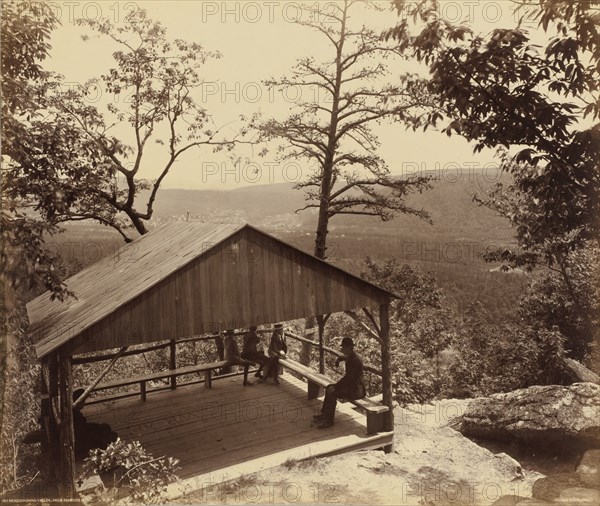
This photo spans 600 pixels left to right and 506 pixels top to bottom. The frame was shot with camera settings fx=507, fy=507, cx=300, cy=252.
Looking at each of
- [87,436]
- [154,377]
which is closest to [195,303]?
[87,436]

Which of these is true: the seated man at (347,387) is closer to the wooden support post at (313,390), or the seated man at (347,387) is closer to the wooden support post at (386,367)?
the wooden support post at (386,367)

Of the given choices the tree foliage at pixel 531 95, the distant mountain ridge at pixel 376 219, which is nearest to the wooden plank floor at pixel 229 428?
the tree foliage at pixel 531 95

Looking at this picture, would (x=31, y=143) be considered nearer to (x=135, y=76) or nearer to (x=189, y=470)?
(x=189, y=470)

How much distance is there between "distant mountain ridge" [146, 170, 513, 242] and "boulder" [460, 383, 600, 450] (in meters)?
84.4

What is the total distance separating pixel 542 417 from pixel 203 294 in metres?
8.35

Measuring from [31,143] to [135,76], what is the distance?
13028 mm

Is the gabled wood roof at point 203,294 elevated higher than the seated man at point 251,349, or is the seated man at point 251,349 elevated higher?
the gabled wood roof at point 203,294

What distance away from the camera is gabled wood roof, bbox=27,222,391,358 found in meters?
7.95

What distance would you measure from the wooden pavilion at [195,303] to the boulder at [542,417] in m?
3.18

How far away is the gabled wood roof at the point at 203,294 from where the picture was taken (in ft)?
26.1

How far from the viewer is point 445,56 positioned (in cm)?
664

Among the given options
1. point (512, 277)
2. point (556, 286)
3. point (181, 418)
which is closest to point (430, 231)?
point (512, 277)

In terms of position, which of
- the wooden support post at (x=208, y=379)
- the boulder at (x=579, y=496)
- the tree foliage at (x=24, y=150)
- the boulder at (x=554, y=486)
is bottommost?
the wooden support post at (x=208, y=379)

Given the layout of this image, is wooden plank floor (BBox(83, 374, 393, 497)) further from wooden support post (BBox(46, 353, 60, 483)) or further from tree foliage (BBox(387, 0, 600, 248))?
tree foliage (BBox(387, 0, 600, 248))
